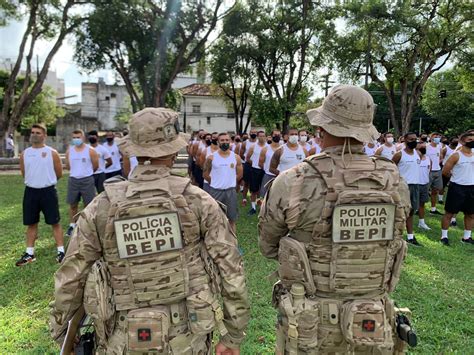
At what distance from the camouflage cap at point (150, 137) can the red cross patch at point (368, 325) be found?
1.36m

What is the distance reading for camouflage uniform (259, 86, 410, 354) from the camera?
206cm

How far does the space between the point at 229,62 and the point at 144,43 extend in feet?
18.7

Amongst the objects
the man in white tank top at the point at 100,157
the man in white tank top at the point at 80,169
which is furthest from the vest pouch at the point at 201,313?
the man in white tank top at the point at 100,157

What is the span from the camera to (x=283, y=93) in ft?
78.2

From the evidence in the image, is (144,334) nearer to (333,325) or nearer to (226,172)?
(333,325)

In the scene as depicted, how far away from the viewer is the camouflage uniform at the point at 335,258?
2061mm

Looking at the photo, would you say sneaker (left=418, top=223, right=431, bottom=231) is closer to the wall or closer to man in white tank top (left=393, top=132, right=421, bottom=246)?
man in white tank top (left=393, top=132, right=421, bottom=246)

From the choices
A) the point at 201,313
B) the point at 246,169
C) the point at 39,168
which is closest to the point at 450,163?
the point at 246,169

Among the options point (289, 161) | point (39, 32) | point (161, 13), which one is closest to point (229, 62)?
point (161, 13)

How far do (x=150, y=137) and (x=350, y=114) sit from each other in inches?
43.9

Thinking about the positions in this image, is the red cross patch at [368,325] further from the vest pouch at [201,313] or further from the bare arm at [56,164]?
the bare arm at [56,164]

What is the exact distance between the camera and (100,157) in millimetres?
7902

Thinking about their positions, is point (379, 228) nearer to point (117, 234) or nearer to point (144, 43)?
point (117, 234)

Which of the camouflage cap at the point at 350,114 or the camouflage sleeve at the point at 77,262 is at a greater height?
the camouflage cap at the point at 350,114
